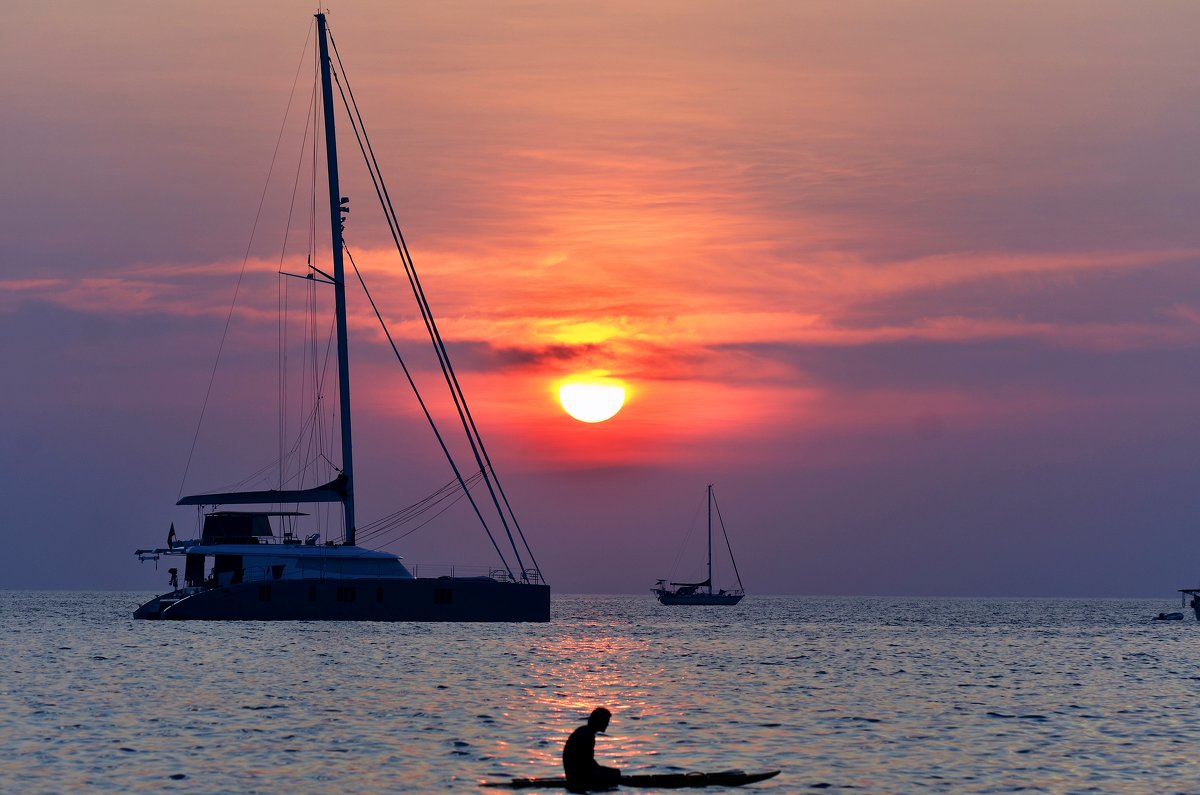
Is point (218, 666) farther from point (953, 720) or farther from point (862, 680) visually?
point (953, 720)

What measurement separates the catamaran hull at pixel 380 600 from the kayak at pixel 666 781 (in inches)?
2251

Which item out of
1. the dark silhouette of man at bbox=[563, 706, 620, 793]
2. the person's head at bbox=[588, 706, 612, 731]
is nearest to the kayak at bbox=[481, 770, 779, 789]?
the dark silhouette of man at bbox=[563, 706, 620, 793]

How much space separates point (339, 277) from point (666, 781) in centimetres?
6229

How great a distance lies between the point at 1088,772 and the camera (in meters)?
33.0

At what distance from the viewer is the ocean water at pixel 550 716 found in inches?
1245

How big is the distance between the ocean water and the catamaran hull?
4.60 meters

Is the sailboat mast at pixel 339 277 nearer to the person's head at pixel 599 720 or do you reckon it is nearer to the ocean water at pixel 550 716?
the ocean water at pixel 550 716

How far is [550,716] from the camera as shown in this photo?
43000 mm

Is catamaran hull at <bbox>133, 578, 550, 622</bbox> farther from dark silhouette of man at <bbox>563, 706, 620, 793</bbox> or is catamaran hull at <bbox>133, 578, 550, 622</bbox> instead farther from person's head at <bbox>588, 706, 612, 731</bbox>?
dark silhouette of man at <bbox>563, 706, 620, 793</bbox>

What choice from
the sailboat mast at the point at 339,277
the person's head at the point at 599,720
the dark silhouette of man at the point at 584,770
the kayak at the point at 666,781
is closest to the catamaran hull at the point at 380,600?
the sailboat mast at the point at 339,277

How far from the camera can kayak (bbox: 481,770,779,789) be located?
96.3 ft

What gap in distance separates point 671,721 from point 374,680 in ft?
53.4

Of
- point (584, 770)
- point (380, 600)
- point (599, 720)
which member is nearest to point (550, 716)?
point (599, 720)

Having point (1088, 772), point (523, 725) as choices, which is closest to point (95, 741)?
point (523, 725)
